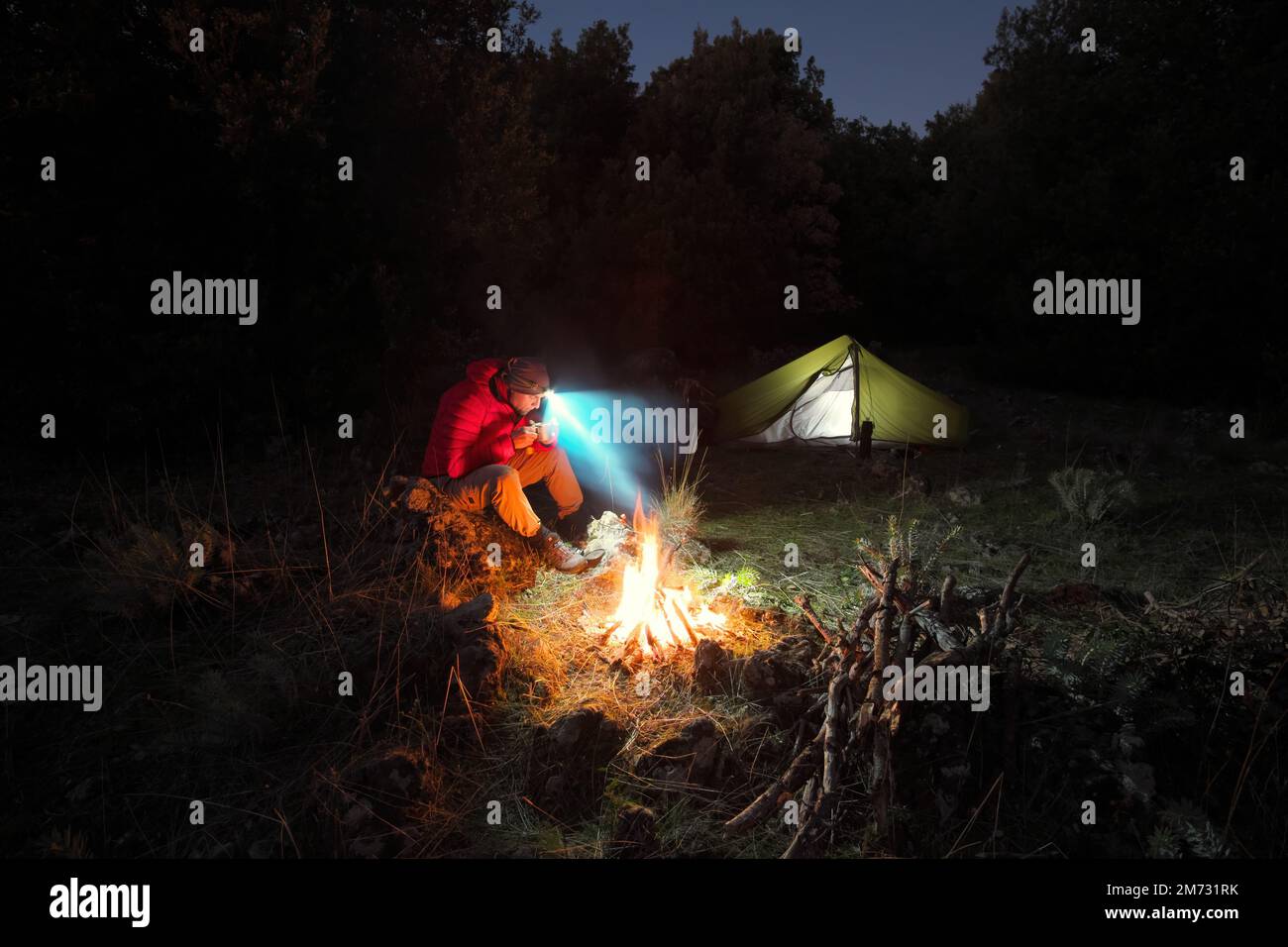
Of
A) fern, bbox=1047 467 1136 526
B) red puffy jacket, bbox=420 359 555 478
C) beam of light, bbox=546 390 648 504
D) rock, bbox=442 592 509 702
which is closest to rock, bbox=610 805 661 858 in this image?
rock, bbox=442 592 509 702

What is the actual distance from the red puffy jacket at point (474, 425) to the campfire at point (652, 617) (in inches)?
61.7

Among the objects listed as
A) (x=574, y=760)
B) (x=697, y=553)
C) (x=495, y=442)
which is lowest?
(x=574, y=760)

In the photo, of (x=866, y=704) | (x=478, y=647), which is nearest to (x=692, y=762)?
(x=866, y=704)

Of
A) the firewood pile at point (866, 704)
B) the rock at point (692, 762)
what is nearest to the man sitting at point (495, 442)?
the rock at point (692, 762)

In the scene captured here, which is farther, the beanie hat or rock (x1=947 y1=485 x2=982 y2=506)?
rock (x1=947 y1=485 x2=982 y2=506)

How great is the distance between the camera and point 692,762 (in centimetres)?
263

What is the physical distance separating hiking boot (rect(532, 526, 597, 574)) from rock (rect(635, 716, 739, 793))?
1789 mm

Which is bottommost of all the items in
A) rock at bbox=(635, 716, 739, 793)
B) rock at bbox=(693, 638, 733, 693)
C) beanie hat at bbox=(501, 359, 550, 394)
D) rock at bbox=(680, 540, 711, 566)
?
rock at bbox=(635, 716, 739, 793)

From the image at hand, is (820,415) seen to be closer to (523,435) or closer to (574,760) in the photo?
(523,435)

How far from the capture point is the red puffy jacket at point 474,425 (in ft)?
15.7

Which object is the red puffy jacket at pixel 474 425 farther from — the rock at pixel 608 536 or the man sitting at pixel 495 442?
the rock at pixel 608 536

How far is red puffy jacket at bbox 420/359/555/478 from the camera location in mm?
4785

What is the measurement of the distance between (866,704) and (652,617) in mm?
1222

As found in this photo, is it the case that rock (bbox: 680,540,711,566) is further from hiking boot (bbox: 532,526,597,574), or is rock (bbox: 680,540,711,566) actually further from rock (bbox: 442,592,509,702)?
rock (bbox: 442,592,509,702)
